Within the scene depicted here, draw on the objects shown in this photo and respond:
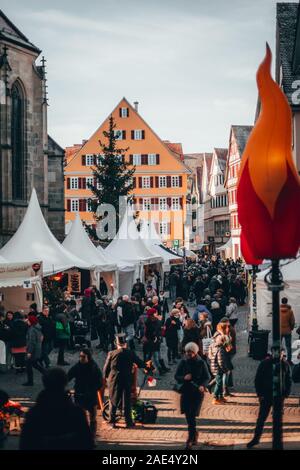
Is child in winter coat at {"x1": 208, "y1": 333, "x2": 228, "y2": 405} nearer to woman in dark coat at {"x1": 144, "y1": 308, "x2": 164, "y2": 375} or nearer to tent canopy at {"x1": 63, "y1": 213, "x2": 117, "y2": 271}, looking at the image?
woman in dark coat at {"x1": 144, "y1": 308, "x2": 164, "y2": 375}

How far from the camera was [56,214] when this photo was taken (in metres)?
40.2

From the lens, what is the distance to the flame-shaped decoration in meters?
7.26

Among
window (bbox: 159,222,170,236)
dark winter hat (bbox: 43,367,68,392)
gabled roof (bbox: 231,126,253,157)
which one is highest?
gabled roof (bbox: 231,126,253,157)

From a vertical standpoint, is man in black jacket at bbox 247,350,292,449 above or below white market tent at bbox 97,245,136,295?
below

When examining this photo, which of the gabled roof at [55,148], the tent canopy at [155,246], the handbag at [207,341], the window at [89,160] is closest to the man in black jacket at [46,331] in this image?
the handbag at [207,341]

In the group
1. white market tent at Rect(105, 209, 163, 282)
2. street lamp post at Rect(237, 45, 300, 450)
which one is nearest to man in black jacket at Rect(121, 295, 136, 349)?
white market tent at Rect(105, 209, 163, 282)

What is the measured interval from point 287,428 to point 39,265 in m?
10.0

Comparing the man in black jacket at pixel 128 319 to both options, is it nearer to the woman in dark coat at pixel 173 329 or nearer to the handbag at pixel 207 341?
the woman in dark coat at pixel 173 329

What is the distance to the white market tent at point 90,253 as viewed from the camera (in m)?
25.7

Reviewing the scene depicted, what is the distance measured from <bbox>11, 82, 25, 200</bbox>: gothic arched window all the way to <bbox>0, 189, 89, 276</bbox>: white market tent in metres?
11.3

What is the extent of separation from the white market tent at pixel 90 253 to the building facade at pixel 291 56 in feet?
30.7

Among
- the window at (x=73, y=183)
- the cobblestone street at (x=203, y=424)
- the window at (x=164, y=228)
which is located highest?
the window at (x=73, y=183)

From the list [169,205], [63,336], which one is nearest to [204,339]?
[63,336]

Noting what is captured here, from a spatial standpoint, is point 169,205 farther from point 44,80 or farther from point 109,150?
point 44,80
